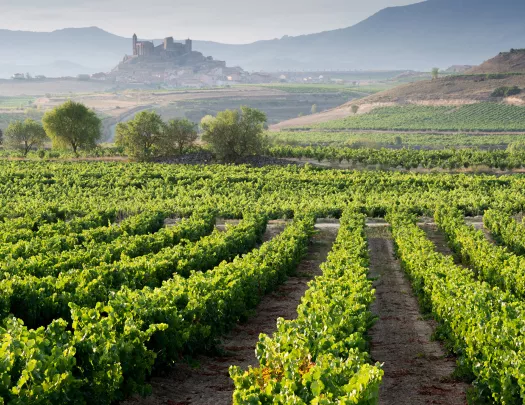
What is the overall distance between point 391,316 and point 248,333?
17.5ft

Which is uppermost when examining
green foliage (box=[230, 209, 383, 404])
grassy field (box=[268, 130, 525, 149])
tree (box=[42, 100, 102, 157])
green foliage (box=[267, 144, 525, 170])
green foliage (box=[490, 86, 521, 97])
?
green foliage (box=[490, 86, 521, 97])

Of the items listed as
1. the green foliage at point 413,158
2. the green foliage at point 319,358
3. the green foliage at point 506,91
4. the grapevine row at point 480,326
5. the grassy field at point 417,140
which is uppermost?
the green foliage at point 506,91

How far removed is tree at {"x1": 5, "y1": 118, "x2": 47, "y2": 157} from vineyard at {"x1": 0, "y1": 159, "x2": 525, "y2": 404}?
55501 mm

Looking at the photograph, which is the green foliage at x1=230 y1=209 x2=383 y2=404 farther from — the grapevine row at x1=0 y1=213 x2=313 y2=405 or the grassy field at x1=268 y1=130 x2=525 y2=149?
the grassy field at x1=268 y1=130 x2=525 y2=149

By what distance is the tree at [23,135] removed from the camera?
96562 millimetres

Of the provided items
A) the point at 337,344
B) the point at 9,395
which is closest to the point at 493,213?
the point at 337,344

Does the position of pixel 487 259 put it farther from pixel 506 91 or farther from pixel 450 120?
pixel 506 91

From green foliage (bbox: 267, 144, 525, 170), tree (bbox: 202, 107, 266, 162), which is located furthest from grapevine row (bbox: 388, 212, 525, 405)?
tree (bbox: 202, 107, 266, 162)

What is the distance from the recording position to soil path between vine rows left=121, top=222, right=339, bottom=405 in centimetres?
1425

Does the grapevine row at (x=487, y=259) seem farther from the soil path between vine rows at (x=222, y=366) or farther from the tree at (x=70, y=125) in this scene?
the tree at (x=70, y=125)

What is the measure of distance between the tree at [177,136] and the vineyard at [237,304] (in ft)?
127

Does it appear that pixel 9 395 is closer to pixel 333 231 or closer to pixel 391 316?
pixel 391 316

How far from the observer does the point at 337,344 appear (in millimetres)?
12156

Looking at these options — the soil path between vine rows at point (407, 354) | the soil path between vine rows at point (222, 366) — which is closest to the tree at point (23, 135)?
the soil path between vine rows at point (222, 366)
